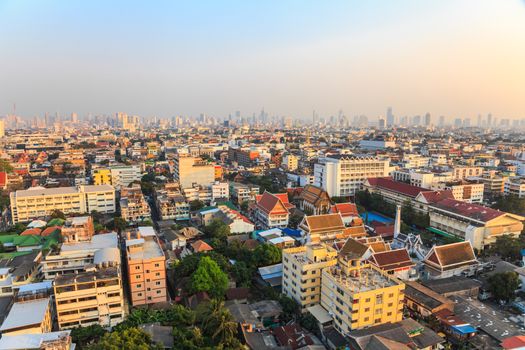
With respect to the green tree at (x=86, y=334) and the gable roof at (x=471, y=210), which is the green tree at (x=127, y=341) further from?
the gable roof at (x=471, y=210)

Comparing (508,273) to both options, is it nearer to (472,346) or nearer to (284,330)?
(472,346)

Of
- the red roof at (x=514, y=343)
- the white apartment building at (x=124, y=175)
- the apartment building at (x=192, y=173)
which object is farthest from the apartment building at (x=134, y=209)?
the red roof at (x=514, y=343)

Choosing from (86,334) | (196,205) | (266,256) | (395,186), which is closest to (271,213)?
(266,256)

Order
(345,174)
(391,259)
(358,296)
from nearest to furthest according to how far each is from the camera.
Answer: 1. (358,296)
2. (391,259)
3. (345,174)

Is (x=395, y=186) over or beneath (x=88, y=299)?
over

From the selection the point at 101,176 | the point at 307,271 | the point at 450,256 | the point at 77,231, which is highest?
the point at 77,231

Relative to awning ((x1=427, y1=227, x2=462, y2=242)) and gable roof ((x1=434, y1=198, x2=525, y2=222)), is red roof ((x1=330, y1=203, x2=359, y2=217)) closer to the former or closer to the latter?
awning ((x1=427, y1=227, x2=462, y2=242))

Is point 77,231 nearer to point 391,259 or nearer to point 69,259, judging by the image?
point 69,259

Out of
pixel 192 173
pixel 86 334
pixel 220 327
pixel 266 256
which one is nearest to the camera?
pixel 220 327
